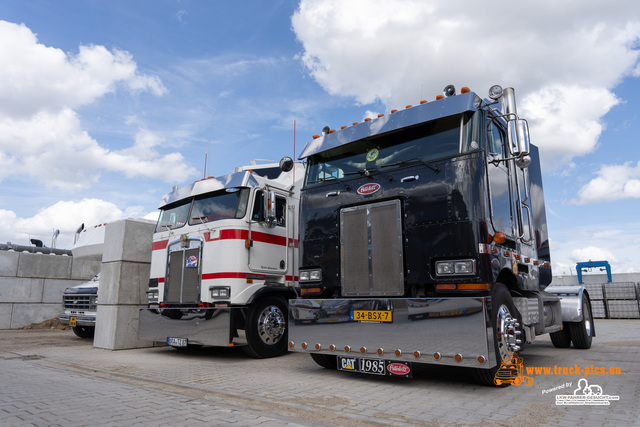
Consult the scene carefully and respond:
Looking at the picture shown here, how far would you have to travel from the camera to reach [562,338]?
9219 mm

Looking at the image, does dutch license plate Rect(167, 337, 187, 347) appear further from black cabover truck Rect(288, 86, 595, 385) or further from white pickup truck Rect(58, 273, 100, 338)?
white pickup truck Rect(58, 273, 100, 338)

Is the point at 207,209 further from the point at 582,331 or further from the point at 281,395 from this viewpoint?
the point at 582,331

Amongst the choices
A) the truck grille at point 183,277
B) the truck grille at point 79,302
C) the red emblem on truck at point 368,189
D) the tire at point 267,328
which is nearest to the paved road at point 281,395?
Result: the tire at point 267,328

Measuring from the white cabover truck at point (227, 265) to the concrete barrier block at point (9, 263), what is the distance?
936 centimetres

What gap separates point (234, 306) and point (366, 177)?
135 inches

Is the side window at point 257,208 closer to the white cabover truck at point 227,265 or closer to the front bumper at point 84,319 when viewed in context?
the white cabover truck at point 227,265

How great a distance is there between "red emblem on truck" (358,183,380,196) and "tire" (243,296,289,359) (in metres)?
3.26

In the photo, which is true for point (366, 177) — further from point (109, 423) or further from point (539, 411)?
point (109, 423)

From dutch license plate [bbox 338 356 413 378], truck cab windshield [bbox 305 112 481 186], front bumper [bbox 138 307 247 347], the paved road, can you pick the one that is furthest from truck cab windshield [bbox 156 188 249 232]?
dutch license plate [bbox 338 356 413 378]

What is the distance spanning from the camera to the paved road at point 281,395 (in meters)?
4.00

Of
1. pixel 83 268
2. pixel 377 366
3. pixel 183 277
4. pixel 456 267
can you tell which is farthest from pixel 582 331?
pixel 83 268

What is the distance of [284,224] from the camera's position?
8992mm

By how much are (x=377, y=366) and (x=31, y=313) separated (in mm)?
15044

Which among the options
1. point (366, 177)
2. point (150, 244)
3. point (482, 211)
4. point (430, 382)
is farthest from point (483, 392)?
point (150, 244)
